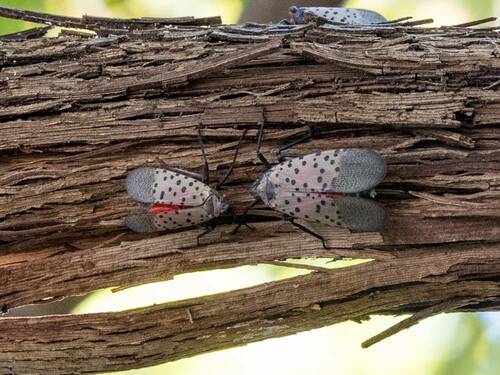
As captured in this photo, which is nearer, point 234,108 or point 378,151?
point 378,151

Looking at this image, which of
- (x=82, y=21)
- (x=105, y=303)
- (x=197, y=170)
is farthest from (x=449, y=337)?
(x=82, y=21)

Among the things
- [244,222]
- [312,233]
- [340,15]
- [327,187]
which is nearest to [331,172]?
[327,187]

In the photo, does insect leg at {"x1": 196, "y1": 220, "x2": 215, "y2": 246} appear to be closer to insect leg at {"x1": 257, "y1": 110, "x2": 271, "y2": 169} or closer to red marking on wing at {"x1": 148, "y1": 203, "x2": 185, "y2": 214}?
red marking on wing at {"x1": 148, "y1": 203, "x2": 185, "y2": 214}

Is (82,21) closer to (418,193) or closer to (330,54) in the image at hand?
(330,54)

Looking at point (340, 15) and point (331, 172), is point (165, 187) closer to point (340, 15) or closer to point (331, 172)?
point (331, 172)

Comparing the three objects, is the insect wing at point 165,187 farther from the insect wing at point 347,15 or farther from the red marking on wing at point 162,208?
the insect wing at point 347,15

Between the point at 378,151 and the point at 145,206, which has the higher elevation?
the point at 378,151
